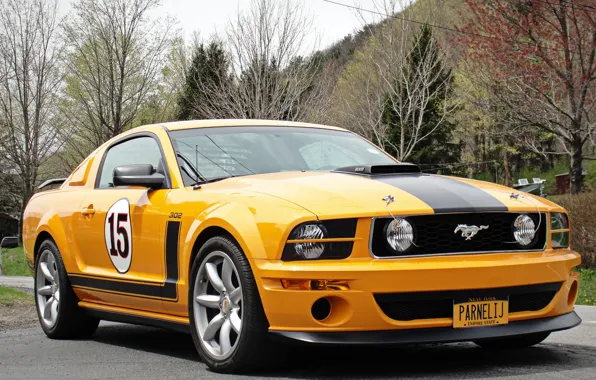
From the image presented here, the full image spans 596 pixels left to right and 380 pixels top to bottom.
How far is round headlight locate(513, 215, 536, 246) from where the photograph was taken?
524 centimetres

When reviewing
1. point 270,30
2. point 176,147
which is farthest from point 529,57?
point 176,147

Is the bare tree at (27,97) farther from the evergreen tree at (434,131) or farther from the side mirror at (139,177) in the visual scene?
the side mirror at (139,177)

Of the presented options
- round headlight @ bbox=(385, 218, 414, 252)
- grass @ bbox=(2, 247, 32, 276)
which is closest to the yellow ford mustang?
round headlight @ bbox=(385, 218, 414, 252)

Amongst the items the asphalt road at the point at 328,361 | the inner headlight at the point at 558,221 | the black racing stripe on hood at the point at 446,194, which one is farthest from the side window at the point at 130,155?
the inner headlight at the point at 558,221

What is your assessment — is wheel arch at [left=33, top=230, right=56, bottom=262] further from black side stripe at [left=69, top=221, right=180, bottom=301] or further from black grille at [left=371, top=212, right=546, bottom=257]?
black grille at [left=371, top=212, right=546, bottom=257]

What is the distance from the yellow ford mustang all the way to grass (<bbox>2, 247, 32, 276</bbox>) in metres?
28.0

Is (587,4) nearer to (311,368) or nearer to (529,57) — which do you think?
(529,57)

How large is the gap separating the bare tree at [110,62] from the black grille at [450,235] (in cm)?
3087

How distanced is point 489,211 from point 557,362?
3.39 feet

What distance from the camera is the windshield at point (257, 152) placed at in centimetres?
621

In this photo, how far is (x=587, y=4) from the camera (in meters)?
18.5

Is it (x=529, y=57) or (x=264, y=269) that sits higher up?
(x=529, y=57)

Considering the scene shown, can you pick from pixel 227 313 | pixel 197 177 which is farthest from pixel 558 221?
pixel 197 177

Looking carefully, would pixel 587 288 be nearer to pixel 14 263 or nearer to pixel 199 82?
pixel 199 82
